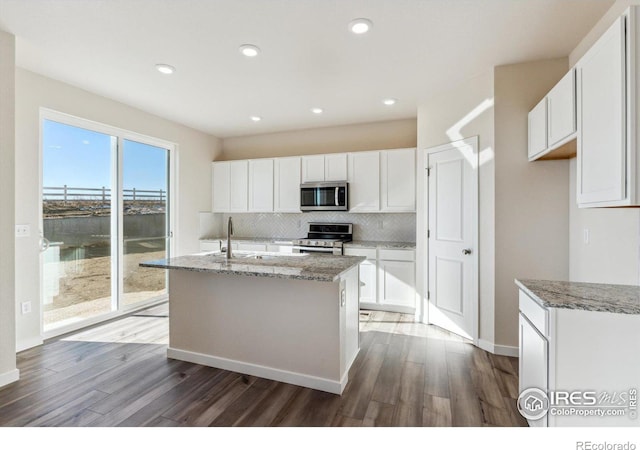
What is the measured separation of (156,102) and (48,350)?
9.64 ft

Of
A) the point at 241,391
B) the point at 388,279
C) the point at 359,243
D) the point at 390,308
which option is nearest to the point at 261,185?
the point at 359,243

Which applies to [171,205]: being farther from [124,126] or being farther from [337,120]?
[337,120]

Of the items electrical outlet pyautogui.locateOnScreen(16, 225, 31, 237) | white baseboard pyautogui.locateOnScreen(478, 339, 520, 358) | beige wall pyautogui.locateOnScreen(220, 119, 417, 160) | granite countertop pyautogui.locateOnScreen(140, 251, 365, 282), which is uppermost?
beige wall pyautogui.locateOnScreen(220, 119, 417, 160)

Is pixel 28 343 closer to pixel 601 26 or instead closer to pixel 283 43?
pixel 283 43

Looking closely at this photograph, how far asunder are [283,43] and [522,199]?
255 cm

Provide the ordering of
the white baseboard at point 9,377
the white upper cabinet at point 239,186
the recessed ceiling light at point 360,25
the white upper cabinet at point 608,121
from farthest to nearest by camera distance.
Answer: the white upper cabinet at point 239,186, the white baseboard at point 9,377, the recessed ceiling light at point 360,25, the white upper cabinet at point 608,121

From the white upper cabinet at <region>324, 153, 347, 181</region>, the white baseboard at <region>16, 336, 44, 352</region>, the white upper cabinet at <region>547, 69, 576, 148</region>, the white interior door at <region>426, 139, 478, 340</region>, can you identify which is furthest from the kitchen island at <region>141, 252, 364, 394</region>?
the white upper cabinet at <region>324, 153, 347, 181</region>

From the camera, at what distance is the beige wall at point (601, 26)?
2.03m

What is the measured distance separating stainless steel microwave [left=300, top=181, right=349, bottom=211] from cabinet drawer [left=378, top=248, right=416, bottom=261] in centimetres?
86

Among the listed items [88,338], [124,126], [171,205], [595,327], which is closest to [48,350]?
[88,338]

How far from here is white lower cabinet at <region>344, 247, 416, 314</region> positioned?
4188 mm

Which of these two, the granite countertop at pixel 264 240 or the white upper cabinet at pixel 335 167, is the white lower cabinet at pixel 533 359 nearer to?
the white upper cabinet at pixel 335 167

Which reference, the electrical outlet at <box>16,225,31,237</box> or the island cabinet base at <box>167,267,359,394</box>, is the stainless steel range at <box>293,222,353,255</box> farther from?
the electrical outlet at <box>16,225,31,237</box>

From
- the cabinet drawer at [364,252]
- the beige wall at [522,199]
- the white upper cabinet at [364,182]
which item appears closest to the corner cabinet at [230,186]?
the white upper cabinet at [364,182]
